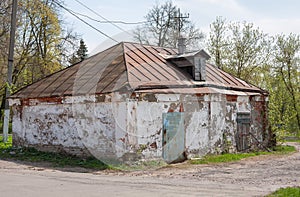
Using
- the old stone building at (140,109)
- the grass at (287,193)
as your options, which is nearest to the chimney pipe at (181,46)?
the old stone building at (140,109)

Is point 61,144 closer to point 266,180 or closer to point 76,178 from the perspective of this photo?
point 76,178

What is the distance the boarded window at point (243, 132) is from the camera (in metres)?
15.5

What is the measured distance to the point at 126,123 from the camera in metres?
11.9

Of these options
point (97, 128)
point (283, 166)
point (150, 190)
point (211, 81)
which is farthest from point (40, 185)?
point (211, 81)

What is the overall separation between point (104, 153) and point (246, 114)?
661 centimetres

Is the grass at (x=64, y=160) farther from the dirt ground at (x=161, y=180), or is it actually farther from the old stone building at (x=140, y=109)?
the dirt ground at (x=161, y=180)

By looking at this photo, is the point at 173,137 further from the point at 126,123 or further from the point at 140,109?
the point at 126,123

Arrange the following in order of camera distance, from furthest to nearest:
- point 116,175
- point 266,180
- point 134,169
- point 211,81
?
1. point 211,81
2. point 134,169
3. point 116,175
4. point 266,180

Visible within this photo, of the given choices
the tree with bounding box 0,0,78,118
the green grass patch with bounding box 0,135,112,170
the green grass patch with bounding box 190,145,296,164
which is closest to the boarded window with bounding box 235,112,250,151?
the green grass patch with bounding box 190,145,296,164

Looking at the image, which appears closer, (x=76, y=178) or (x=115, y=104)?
(x=76, y=178)

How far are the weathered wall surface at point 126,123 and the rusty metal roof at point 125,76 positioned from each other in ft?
1.35

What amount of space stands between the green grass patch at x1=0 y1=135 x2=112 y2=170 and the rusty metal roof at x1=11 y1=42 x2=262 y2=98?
222cm

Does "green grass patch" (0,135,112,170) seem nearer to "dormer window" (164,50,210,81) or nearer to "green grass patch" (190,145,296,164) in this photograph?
"green grass patch" (190,145,296,164)

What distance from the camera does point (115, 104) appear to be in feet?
40.1
